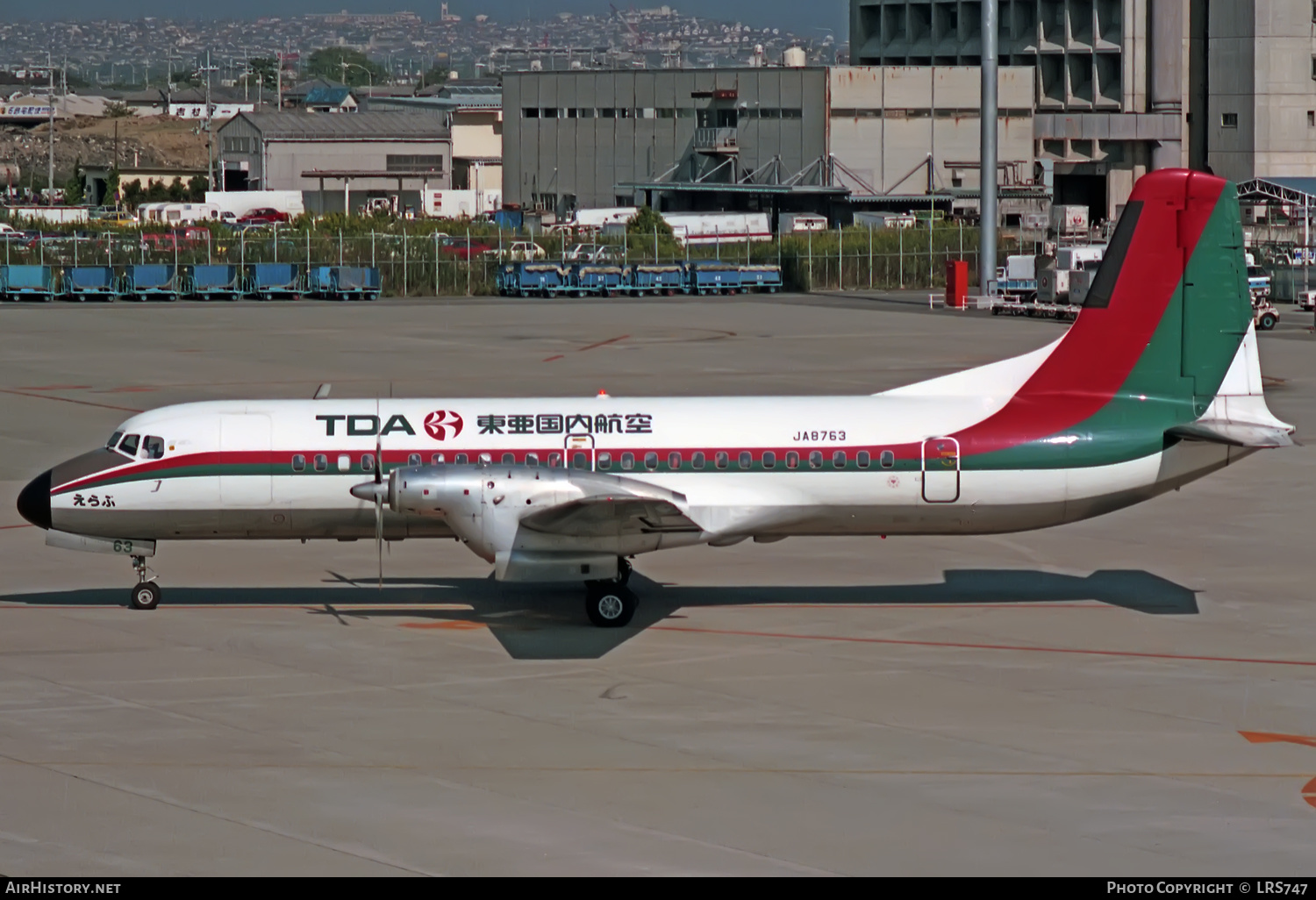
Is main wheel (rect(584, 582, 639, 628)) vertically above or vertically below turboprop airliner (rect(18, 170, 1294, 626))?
below

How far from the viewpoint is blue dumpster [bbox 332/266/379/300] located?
82.9m

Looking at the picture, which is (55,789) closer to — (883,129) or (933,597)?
(933,597)

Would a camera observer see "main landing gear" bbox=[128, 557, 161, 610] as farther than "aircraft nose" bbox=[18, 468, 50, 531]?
Yes

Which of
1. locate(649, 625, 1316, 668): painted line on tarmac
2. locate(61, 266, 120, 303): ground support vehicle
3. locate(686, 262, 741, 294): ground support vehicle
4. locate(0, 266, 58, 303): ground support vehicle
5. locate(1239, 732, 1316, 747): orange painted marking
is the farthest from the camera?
locate(686, 262, 741, 294): ground support vehicle

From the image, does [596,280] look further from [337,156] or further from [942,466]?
[337,156]

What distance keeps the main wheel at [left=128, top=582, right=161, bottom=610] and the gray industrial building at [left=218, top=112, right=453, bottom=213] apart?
405ft

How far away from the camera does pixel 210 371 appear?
2096 inches

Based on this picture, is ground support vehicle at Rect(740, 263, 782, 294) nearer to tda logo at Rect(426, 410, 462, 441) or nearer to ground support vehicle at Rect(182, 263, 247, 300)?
ground support vehicle at Rect(182, 263, 247, 300)

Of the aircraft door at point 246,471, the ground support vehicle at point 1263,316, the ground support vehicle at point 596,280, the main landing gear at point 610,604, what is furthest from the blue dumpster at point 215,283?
the main landing gear at point 610,604

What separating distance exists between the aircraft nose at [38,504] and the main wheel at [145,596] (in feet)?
5.35

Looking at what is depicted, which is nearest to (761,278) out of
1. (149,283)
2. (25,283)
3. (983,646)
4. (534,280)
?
(534,280)

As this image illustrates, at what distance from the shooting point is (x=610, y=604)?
23141mm

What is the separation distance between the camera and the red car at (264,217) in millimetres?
123375

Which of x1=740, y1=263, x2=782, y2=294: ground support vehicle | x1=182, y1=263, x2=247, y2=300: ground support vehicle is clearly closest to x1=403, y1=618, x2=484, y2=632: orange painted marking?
x1=182, y1=263, x2=247, y2=300: ground support vehicle
